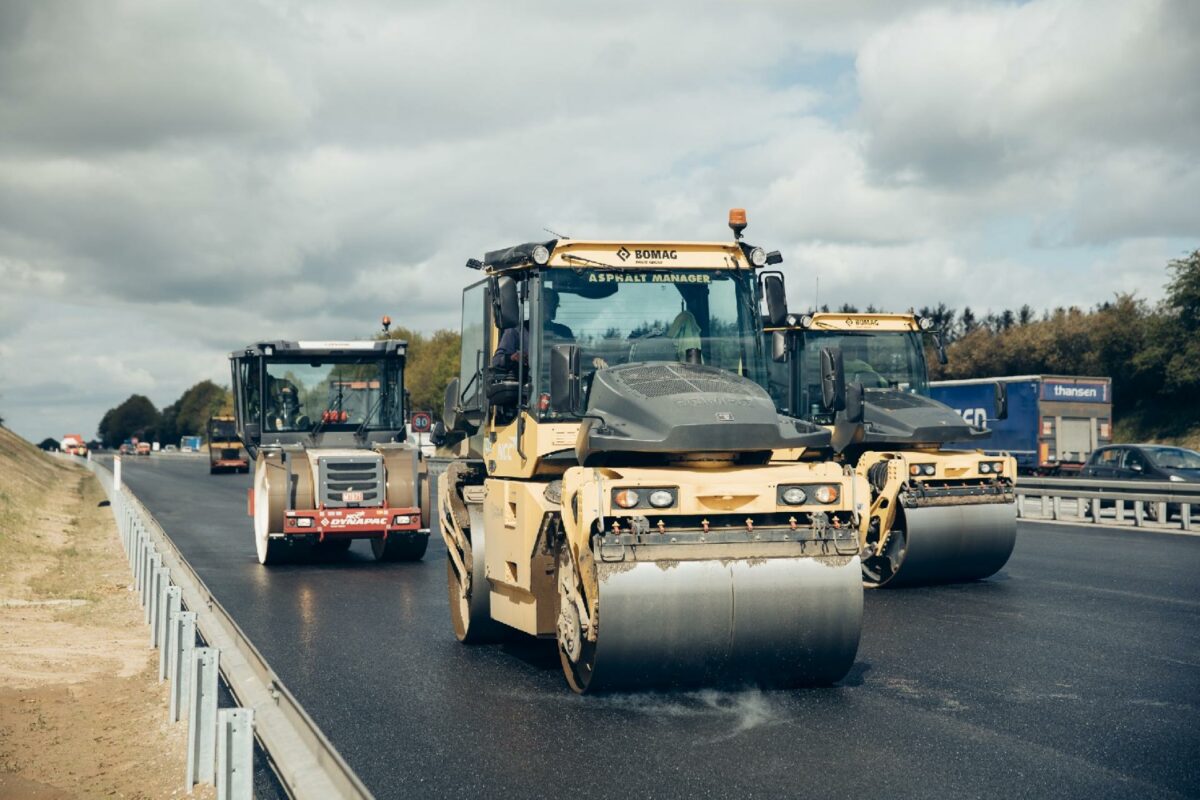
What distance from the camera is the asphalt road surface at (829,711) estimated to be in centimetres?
613

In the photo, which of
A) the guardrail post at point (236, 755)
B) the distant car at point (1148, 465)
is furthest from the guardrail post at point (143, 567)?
the distant car at point (1148, 465)

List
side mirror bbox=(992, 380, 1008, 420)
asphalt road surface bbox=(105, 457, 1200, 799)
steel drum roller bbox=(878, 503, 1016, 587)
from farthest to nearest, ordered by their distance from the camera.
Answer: side mirror bbox=(992, 380, 1008, 420) → steel drum roller bbox=(878, 503, 1016, 587) → asphalt road surface bbox=(105, 457, 1200, 799)

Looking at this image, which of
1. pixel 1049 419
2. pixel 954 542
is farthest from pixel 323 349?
pixel 1049 419

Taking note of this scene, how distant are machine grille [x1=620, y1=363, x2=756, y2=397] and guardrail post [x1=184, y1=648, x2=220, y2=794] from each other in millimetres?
3043


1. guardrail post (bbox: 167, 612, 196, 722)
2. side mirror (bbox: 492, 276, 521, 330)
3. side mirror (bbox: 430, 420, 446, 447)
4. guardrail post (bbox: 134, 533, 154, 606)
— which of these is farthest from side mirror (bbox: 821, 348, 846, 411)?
guardrail post (bbox: 134, 533, 154, 606)

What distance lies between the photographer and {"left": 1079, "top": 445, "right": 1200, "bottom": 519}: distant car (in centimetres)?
2444

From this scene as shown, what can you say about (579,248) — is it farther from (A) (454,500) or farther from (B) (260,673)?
(B) (260,673)

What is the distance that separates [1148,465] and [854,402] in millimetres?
14876

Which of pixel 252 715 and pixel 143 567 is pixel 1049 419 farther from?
pixel 252 715

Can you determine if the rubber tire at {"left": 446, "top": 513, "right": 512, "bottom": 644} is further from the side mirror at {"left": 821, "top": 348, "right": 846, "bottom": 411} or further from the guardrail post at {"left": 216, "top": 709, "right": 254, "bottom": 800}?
the guardrail post at {"left": 216, "top": 709, "right": 254, "bottom": 800}

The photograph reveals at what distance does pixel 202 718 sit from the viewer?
6.22 metres

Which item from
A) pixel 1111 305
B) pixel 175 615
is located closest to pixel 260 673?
pixel 175 615

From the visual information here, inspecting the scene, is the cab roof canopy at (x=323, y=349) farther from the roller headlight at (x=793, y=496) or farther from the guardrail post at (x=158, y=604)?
the roller headlight at (x=793, y=496)

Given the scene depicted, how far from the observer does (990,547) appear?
1391 centimetres
